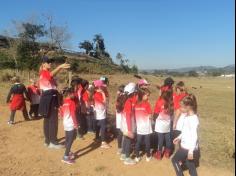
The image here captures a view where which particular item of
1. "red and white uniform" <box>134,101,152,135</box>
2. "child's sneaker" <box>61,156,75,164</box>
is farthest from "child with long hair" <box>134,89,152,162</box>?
"child's sneaker" <box>61,156,75,164</box>

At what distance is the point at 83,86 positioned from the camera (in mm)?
9727

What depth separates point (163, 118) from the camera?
8.00 metres

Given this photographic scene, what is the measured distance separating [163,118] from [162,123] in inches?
4.1

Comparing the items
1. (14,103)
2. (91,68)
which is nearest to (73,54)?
(91,68)

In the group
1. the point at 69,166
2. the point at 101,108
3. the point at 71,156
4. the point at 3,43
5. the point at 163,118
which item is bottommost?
the point at 69,166

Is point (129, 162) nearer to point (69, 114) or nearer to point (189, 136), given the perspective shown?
point (69, 114)

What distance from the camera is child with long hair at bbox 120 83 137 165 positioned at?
7645 millimetres

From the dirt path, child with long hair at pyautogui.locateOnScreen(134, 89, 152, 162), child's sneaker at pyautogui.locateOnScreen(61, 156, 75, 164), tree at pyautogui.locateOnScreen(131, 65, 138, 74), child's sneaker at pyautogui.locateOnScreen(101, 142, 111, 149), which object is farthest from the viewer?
tree at pyautogui.locateOnScreen(131, 65, 138, 74)

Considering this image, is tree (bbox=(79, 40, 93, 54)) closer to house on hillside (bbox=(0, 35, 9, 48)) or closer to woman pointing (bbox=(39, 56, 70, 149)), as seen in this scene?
house on hillside (bbox=(0, 35, 9, 48))

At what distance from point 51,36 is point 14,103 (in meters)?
33.6

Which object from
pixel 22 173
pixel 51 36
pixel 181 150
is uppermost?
pixel 51 36

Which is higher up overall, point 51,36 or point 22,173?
point 51,36

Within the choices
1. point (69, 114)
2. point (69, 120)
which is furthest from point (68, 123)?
point (69, 114)

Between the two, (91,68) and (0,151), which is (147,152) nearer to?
(0,151)
